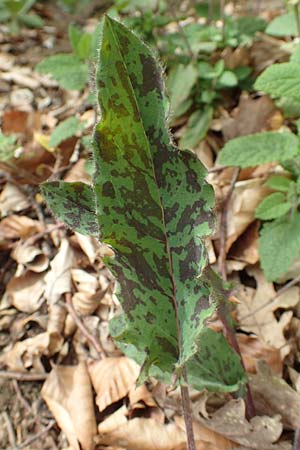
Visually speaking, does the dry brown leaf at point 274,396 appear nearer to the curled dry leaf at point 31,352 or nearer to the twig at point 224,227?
the twig at point 224,227

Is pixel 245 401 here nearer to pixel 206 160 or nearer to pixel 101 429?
pixel 101 429

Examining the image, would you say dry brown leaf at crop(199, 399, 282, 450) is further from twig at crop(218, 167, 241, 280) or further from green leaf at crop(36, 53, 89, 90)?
green leaf at crop(36, 53, 89, 90)

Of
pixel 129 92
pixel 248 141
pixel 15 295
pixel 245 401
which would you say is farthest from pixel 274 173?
pixel 129 92

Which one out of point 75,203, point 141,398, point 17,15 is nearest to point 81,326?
point 141,398

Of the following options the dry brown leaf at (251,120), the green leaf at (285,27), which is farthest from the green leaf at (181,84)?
the green leaf at (285,27)

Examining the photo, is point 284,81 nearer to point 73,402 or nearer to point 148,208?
point 148,208

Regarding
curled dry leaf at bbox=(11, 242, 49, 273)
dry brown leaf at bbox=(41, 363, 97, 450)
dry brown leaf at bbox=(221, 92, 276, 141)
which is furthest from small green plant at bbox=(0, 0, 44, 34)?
dry brown leaf at bbox=(41, 363, 97, 450)
